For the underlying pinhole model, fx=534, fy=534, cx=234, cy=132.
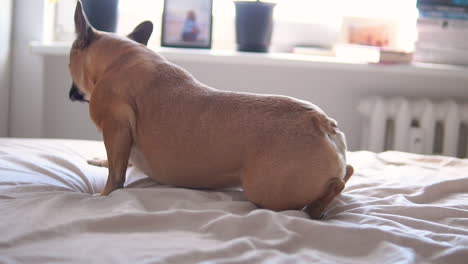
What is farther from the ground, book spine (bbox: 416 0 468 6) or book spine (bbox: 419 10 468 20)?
book spine (bbox: 416 0 468 6)

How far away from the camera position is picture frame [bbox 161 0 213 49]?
2.28 m

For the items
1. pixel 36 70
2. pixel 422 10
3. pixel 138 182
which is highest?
pixel 422 10

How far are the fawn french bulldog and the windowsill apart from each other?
0.71 metres

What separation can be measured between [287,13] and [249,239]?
1.86 metres

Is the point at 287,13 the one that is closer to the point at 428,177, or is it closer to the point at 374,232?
the point at 428,177

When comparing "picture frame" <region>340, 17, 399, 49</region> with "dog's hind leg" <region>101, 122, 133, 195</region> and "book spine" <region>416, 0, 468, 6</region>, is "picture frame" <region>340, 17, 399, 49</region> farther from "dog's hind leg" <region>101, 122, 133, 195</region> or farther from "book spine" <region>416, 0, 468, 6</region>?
"dog's hind leg" <region>101, 122, 133, 195</region>

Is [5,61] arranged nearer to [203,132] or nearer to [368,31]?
[203,132]

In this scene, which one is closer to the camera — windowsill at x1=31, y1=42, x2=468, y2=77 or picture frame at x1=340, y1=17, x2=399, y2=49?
windowsill at x1=31, y1=42, x2=468, y2=77

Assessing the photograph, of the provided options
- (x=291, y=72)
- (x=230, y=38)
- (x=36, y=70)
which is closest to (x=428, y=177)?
(x=291, y=72)

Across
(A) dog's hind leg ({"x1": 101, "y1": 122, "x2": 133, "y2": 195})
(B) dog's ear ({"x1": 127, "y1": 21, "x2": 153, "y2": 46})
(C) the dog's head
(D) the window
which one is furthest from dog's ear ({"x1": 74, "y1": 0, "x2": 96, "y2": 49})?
(D) the window

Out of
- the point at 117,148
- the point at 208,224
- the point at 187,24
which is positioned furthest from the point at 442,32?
the point at 208,224

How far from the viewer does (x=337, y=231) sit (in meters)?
0.93

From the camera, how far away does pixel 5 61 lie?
2139 mm

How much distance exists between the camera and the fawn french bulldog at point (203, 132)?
1.08 meters
